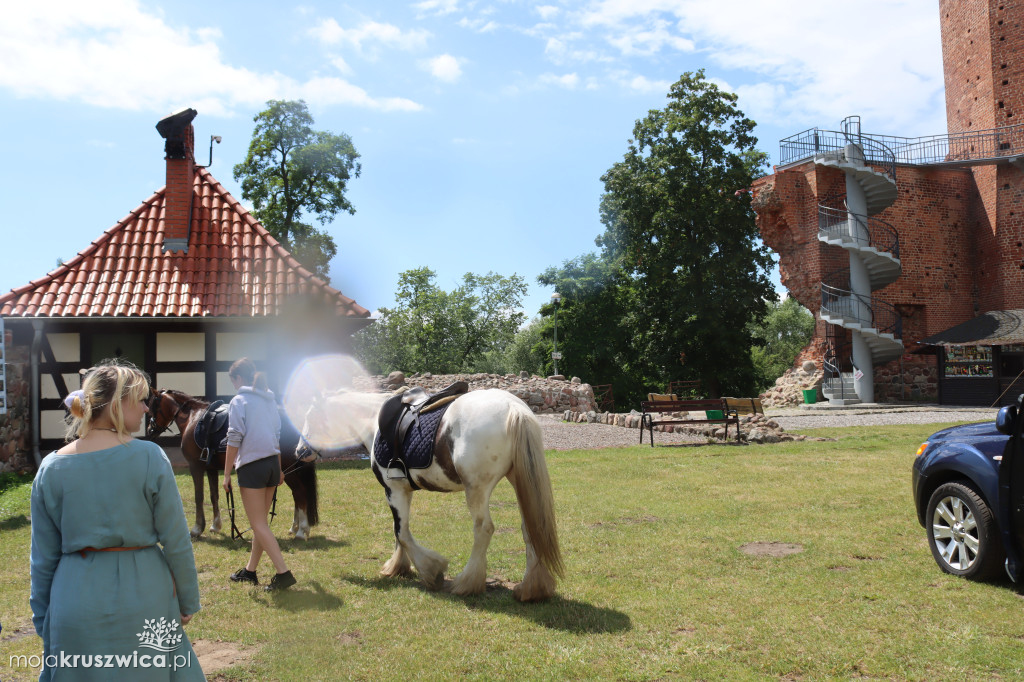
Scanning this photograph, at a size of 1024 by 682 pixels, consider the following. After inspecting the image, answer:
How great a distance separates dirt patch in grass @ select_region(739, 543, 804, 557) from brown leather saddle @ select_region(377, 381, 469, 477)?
300 centimetres

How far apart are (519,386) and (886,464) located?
1671cm

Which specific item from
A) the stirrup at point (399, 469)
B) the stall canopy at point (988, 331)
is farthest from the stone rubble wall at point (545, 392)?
the stirrup at point (399, 469)

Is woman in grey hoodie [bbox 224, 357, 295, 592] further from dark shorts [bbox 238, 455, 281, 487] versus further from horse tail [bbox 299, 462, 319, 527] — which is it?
horse tail [bbox 299, 462, 319, 527]

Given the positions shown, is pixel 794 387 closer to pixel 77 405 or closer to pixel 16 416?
pixel 16 416

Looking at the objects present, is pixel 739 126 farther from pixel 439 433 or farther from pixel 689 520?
pixel 439 433

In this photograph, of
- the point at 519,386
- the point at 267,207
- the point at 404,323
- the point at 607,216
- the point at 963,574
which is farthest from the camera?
the point at 404,323

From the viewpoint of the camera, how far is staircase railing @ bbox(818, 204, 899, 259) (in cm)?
2983

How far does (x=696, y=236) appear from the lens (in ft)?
112

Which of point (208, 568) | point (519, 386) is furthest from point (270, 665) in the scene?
point (519, 386)

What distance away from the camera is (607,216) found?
3641 cm

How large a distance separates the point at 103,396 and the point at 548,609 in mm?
3307

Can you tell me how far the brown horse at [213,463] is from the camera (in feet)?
24.1

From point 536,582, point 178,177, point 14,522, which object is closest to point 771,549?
point 536,582

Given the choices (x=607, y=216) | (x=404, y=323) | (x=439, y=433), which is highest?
(x=607, y=216)
